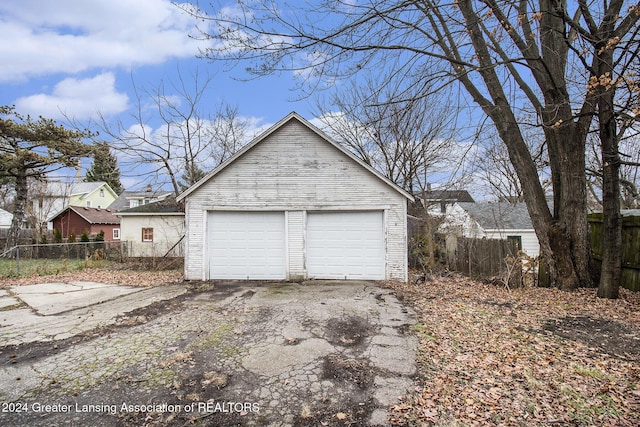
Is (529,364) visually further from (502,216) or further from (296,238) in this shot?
(502,216)

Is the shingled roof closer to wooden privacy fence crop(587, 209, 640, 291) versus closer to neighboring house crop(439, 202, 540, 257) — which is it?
neighboring house crop(439, 202, 540, 257)

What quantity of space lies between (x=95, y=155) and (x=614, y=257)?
67.2ft

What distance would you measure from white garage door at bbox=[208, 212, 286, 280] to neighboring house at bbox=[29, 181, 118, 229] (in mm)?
23713

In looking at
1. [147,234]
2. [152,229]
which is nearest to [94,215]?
[147,234]

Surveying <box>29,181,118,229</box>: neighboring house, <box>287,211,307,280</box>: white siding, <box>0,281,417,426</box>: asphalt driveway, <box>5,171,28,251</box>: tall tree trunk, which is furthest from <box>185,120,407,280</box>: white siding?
<box>29,181,118,229</box>: neighboring house

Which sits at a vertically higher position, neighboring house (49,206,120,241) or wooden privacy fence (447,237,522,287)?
neighboring house (49,206,120,241)

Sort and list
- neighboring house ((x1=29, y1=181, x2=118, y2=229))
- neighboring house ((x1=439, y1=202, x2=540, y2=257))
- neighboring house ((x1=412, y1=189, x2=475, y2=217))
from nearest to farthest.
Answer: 1. neighboring house ((x1=412, y1=189, x2=475, y2=217))
2. neighboring house ((x1=439, y1=202, x2=540, y2=257))
3. neighboring house ((x1=29, y1=181, x2=118, y2=229))

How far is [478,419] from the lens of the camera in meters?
3.03

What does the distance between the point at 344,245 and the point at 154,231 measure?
13.6m

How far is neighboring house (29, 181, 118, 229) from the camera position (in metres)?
28.6

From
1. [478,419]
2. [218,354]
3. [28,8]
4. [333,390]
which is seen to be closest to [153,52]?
[28,8]

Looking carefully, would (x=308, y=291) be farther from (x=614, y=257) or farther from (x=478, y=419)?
(x=614, y=257)

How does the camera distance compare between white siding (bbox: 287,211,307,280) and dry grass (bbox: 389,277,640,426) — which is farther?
white siding (bbox: 287,211,307,280)

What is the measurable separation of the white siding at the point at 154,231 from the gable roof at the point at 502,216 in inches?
732
